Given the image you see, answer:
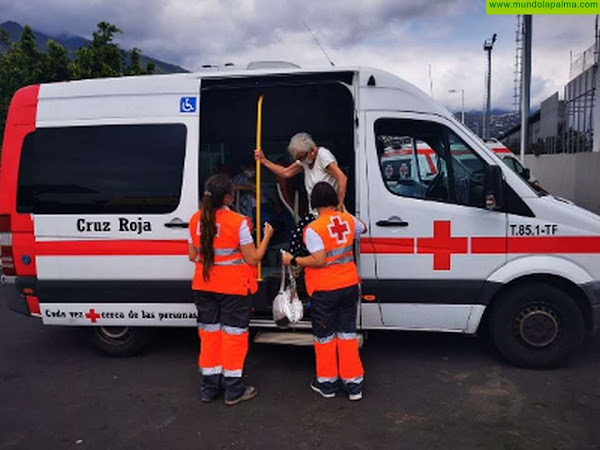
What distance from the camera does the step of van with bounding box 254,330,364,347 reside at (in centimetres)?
477

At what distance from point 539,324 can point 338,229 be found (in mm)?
1965

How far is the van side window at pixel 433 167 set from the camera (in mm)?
4750

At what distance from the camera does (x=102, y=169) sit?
5086 mm

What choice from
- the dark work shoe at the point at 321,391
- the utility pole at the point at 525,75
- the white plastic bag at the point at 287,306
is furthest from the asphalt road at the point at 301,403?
the utility pole at the point at 525,75

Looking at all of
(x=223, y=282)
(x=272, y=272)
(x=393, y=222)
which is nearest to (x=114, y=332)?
(x=272, y=272)

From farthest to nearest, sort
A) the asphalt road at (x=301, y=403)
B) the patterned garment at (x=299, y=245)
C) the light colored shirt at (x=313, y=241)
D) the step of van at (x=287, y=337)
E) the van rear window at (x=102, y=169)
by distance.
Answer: the van rear window at (x=102, y=169)
the step of van at (x=287, y=337)
the patterned garment at (x=299, y=245)
the light colored shirt at (x=313, y=241)
the asphalt road at (x=301, y=403)

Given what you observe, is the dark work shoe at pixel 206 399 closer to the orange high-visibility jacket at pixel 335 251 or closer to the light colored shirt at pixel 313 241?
the orange high-visibility jacket at pixel 335 251

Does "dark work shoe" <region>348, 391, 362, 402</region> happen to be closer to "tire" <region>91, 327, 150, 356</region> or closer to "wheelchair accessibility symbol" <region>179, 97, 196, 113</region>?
"tire" <region>91, 327, 150, 356</region>

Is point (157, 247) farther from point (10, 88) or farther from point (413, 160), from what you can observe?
point (10, 88)

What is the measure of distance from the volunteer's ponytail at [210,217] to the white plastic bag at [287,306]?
0.65 metres

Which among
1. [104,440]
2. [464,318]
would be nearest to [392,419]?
[464,318]

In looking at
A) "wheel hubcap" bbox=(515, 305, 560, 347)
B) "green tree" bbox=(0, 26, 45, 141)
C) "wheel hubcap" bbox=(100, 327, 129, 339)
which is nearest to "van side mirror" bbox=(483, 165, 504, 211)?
"wheel hubcap" bbox=(515, 305, 560, 347)

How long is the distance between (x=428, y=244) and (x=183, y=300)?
216 cm

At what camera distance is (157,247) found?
4957mm
